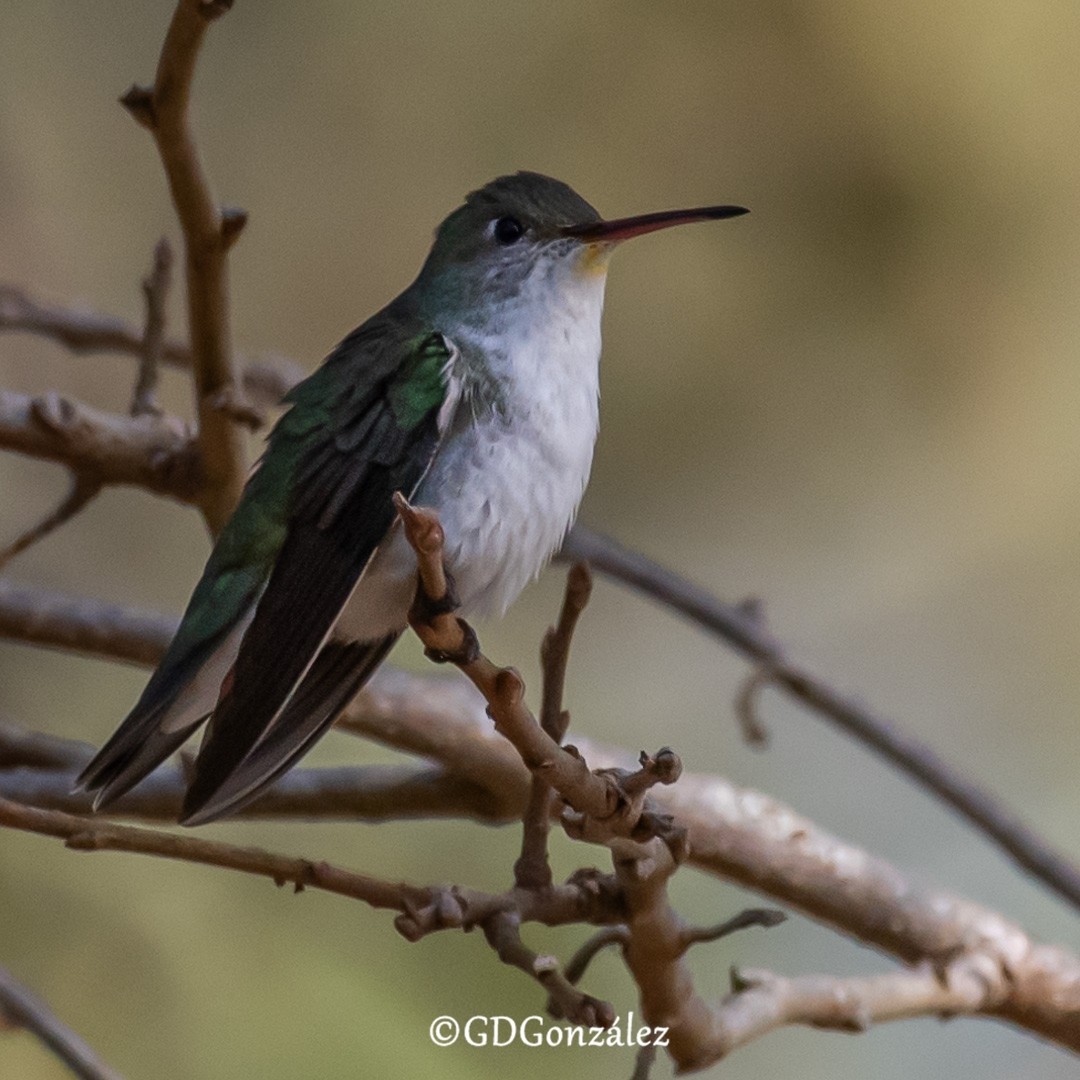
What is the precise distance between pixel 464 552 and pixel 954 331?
95.0 inches

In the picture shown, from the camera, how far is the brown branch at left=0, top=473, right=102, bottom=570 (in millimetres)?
2012

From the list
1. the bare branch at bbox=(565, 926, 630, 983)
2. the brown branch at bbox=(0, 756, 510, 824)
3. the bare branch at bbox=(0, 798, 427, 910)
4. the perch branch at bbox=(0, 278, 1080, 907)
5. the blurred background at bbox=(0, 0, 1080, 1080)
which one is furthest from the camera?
the blurred background at bbox=(0, 0, 1080, 1080)

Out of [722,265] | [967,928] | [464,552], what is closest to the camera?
[464,552]

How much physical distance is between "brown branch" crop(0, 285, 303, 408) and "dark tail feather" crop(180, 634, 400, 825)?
83 cm

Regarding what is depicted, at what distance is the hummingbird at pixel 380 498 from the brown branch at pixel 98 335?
70 centimetres

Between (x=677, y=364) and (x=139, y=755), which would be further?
(x=677, y=364)

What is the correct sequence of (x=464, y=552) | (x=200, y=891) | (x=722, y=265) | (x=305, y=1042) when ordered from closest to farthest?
(x=464, y=552)
(x=305, y=1042)
(x=200, y=891)
(x=722, y=265)

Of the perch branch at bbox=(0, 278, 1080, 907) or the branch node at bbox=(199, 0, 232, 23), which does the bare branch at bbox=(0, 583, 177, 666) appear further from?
the branch node at bbox=(199, 0, 232, 23)

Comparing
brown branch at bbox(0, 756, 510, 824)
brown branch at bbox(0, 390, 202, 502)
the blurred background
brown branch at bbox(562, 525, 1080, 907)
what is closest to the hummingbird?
brown branch at bbox(0, 390, 202, 502)

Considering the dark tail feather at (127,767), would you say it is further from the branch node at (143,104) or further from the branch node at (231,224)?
the branch node at (143,104)

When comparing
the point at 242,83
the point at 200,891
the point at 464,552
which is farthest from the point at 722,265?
the point at 464,552

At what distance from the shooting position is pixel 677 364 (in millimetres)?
3664

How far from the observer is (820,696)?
8.16 feet

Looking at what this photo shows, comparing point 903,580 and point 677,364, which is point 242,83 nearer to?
point 677,364
